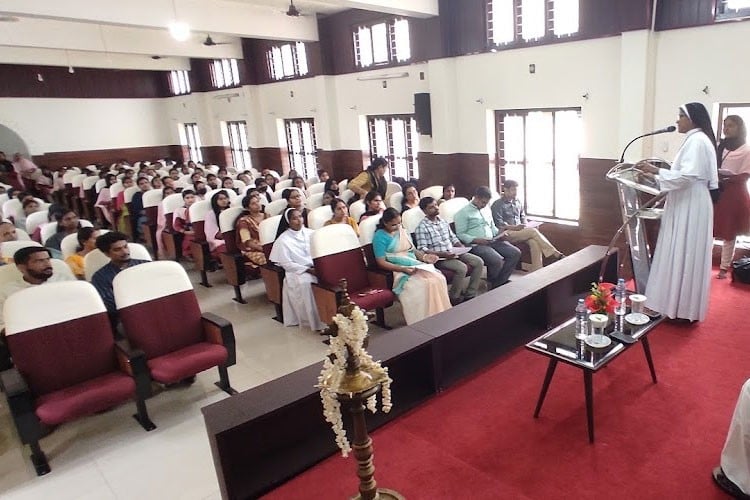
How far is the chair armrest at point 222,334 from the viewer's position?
3611 millimetres

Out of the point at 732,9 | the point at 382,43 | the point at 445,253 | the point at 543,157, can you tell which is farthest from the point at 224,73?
the point at 732,9

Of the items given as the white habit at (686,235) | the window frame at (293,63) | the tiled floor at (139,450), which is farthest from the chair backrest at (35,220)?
the white habit at (686,235)

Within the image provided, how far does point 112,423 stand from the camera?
11.7 feet

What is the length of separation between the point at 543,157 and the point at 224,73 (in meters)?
9.32

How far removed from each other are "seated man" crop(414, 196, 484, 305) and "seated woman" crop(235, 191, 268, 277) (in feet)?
5.55

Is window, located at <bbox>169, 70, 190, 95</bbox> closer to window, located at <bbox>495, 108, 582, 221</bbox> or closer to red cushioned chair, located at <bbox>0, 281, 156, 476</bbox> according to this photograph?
window, located at <bbox>495, 108, 582, 221</bbox>

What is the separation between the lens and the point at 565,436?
8.84ft

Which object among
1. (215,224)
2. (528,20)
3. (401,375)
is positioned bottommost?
(401,375)

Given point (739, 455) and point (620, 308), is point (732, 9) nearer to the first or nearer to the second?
point (620, 308)

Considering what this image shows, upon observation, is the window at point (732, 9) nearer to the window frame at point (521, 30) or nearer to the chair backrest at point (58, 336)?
the window frame at point (521, 30)

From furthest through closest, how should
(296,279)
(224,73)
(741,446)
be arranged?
(224,73) < (296,279) < (741,446)

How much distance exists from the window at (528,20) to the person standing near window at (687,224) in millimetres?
3176

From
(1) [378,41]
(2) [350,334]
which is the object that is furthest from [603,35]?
(2) [350,334]

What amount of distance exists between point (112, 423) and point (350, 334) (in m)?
2.65
